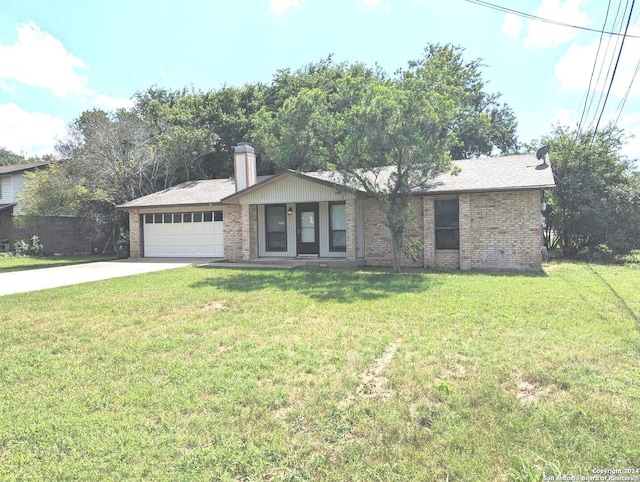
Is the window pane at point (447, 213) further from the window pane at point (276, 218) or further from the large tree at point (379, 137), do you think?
the window pane at point (276, 218)

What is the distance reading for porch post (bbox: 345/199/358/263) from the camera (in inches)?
523

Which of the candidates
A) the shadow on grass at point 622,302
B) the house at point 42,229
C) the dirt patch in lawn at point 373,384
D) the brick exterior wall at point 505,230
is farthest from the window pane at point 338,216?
the house at point 42,229

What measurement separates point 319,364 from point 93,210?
20407mm

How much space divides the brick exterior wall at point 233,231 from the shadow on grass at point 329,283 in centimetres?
346

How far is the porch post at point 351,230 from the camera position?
43.5 feet

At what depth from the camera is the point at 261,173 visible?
85.4 ft

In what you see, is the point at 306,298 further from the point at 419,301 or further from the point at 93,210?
the point at 93,210

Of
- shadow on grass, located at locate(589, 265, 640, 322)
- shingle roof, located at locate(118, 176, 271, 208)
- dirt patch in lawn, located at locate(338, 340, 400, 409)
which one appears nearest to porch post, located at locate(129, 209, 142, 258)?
shingle roof, located at locate(118, 176, 271, 208)

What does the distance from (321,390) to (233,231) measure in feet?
42.1

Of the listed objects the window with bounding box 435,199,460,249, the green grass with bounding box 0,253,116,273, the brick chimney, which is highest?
the brick chimney

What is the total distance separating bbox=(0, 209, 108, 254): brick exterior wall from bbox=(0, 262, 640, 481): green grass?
1790 cm

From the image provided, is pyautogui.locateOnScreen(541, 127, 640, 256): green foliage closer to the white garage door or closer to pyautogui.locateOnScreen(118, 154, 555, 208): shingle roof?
pyautogui.locateOnScreen(118, 154, 555, 208): shingle roof

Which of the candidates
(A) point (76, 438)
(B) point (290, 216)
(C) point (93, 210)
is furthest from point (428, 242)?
(C) point (93, 210)

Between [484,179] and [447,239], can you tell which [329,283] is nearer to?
[447,239]
